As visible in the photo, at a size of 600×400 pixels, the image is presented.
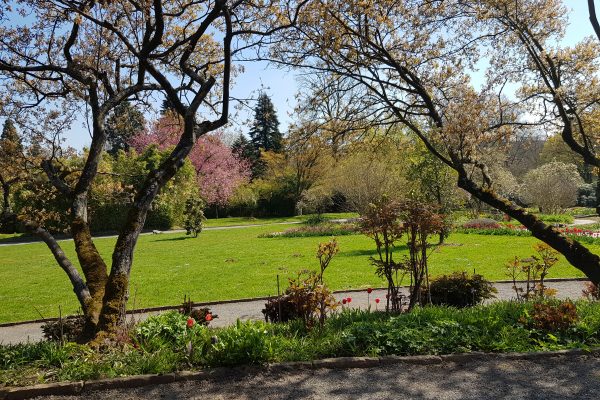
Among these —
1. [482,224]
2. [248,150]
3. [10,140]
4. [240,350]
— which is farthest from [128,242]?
[248,150]

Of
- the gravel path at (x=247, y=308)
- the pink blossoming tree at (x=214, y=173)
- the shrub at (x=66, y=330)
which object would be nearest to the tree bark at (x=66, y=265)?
the shrub at (x=66, y=330)

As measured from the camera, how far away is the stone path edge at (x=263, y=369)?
4.05 metres

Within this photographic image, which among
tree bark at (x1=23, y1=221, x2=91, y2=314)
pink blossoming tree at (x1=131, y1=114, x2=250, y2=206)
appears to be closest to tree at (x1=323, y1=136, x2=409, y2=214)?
pink blossoming tree at (x1=131, y1=114, x2=250, y2=206)

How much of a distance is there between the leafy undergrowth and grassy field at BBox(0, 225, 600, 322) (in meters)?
3.97

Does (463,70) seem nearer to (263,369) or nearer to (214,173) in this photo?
(263,369)

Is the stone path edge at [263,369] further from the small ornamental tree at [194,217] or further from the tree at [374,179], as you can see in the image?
Answer: the small ornamental tree at [194,217]

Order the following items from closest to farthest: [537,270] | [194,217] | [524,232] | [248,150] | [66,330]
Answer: [66,330], [537,270], [524,232], [194,217], [248,150]

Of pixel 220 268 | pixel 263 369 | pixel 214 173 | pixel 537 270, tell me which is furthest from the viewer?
pixel 214 173

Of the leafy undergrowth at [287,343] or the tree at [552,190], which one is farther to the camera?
the tree at [552,190]

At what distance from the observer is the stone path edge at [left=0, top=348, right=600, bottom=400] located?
4.05 meters

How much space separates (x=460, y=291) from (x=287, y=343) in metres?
3.63

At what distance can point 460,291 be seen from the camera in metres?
7.28

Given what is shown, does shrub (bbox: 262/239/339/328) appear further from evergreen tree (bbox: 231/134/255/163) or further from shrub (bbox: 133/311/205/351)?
evergreen tree (bbox: 231/134/255/163)

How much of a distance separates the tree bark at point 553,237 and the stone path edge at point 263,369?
8.88 feet
